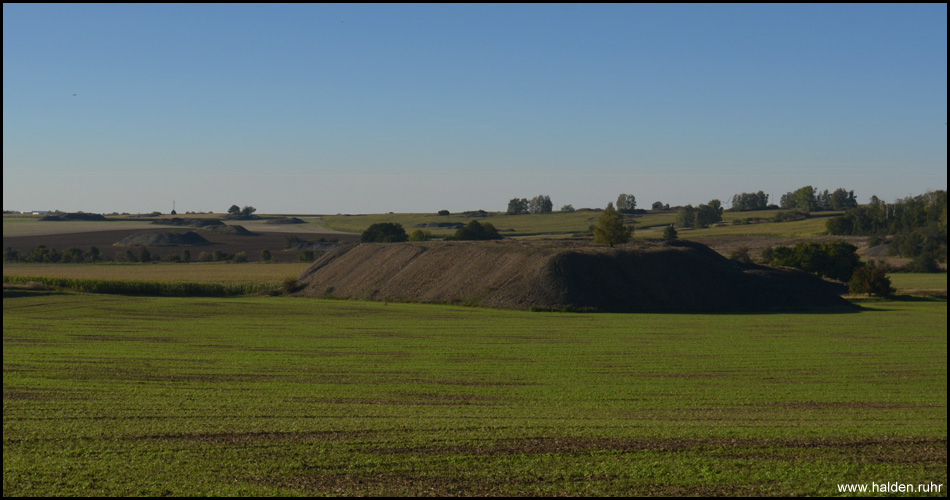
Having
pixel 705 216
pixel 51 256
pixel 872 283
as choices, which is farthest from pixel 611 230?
pixel 705 216

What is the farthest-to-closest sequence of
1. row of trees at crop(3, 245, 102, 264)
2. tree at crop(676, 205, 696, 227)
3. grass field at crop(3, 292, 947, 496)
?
tree at crop(676, 205, 696, 227) → row of trees at crop(3, 245, 102, 264) → grass field at crop(3, 292, 947, 496)

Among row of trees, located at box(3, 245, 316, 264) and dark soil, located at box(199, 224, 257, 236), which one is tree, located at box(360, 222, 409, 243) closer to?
row of trees, located at box(3, 245, 316, 264)

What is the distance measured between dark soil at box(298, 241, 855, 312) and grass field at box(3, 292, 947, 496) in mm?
16449

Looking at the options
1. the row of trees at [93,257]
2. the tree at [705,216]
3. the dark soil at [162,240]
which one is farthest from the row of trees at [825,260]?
the dark soil at [162,240]

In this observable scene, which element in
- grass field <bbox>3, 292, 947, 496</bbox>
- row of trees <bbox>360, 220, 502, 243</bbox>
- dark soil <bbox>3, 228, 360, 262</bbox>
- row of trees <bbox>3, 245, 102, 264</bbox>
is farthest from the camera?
dark soil <bbox>3, 228, 360, 262</bbox>

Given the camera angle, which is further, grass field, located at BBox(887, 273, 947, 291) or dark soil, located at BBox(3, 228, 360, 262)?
dark soil, located at BBox(3, 228, 360, 262)

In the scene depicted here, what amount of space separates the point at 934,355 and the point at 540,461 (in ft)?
89.0

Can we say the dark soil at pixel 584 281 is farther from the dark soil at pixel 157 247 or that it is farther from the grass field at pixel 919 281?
the dark soil at pixel 157 247

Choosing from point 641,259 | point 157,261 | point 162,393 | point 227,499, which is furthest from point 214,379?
point 157,261

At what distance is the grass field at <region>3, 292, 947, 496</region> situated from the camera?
545 inches

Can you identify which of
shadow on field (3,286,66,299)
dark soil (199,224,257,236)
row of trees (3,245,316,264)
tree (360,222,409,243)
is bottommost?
shadow on field (3,286,66,299)

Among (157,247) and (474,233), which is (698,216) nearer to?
(474,233)

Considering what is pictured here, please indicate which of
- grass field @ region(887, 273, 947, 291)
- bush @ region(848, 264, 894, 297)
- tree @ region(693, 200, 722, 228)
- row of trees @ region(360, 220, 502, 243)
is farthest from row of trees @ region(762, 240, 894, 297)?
tree @ region(693, 200, 722, 228)

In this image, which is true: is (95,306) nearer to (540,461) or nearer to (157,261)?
(540,461)
